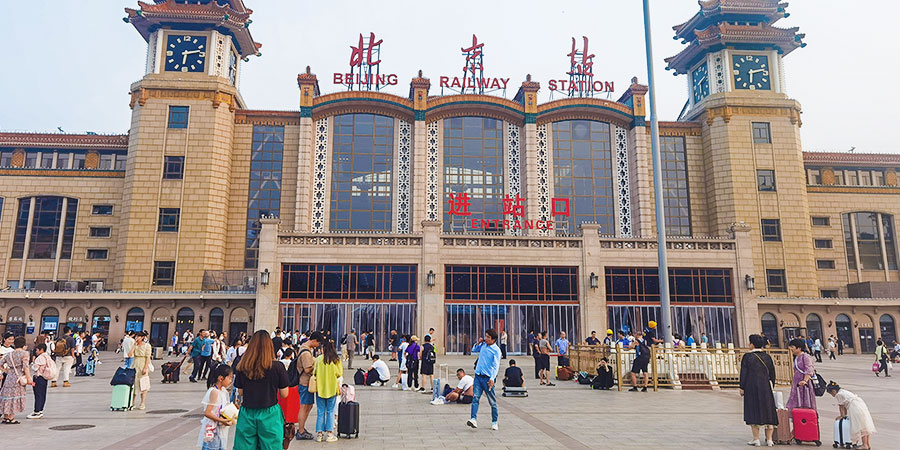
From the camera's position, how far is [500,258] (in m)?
36.7

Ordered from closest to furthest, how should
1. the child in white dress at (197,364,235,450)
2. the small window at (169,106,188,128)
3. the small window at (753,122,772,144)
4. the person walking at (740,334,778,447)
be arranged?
the child in white dress at (197,364,235,450)
the person walking at (740,334,778,447)
the small window at (169,106,188,128)
the small window at (753,122,772,144)

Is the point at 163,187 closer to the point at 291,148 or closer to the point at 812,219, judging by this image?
the point at 291,148

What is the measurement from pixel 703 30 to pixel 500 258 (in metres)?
30.1

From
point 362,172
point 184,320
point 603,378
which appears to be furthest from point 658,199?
point 184,320

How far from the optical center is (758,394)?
10977 mm

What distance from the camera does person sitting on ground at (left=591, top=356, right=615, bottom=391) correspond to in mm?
20141

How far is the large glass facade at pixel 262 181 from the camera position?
151ft

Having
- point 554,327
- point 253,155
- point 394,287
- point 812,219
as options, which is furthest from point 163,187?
point 812,219

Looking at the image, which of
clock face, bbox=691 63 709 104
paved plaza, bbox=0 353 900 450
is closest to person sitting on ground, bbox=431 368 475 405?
paved plaza, bbox=0 353 900 450

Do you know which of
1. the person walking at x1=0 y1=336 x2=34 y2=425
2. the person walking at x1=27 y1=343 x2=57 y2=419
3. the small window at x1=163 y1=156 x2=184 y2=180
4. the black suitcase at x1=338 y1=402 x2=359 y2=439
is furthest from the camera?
the small window at x1=163 y1=156 x2=184 y2=180

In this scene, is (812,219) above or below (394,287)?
above

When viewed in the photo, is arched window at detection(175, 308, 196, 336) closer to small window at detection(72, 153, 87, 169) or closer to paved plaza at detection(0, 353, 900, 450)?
small window at detection(72, 153, 87, 169)

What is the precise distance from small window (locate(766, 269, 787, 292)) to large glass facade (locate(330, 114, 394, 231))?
96.5ft

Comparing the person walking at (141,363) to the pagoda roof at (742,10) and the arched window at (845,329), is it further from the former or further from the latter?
the pagoda roof at (742,10)
